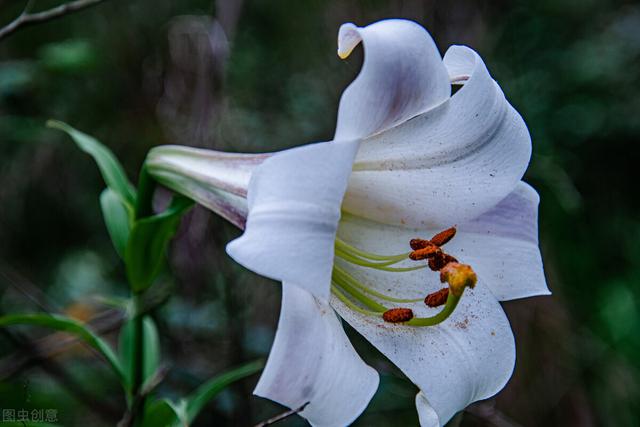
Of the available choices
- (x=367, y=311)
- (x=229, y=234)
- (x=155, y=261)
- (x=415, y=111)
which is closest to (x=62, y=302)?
(x=229, y=234)

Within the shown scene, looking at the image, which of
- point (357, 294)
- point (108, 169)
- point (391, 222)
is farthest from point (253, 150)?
point (357, 294)

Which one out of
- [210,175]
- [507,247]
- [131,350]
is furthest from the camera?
[131,350]

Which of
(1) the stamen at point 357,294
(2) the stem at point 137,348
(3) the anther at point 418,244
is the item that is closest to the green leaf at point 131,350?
(2) the stem at point 137,348

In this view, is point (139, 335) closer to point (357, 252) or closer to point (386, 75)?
point (357, 252)

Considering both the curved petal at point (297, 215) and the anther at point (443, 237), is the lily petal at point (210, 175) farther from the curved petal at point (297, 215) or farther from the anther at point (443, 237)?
the anther at point (443, 237)

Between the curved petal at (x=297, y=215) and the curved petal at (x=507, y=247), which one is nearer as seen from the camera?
the curved petal at (x=297, y=215)

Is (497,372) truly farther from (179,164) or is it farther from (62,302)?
(62,302)
